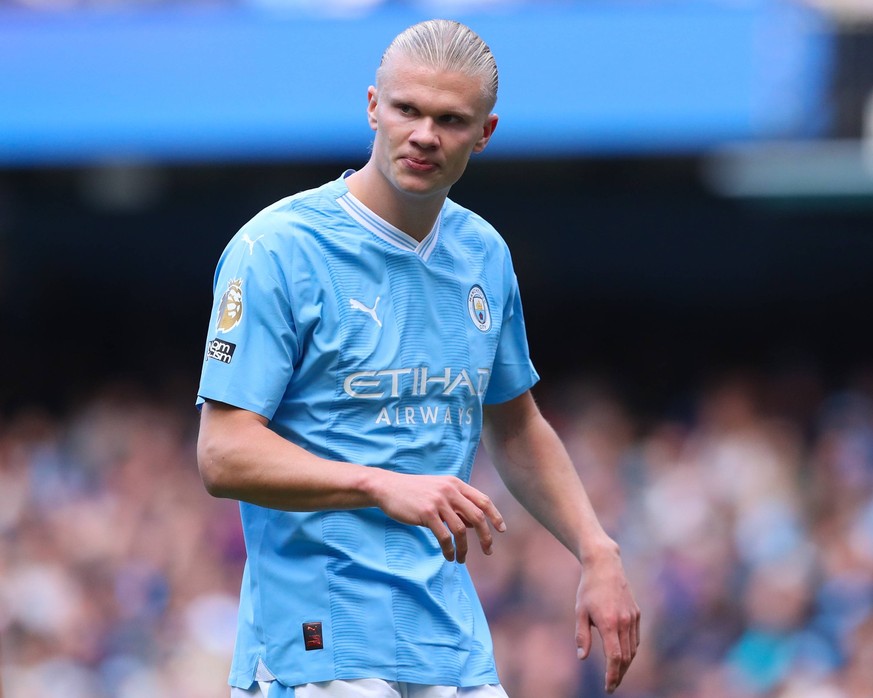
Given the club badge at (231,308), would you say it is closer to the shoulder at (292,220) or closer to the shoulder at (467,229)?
the shoulder at (292,220)

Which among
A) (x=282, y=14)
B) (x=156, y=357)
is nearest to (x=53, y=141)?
(x=282, y=14)

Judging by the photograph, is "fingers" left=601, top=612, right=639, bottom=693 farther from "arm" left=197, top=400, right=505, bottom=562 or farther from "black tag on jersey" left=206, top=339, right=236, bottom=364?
"black tag on jersey" left=206, top=339, right=236, bottom=364

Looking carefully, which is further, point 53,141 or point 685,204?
point 685,204

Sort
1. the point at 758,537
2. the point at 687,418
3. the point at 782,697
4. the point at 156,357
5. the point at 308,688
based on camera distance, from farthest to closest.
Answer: the point at 156,357 → the point at 687,418 → the point at 758,537 → the point at 782,697 → the point at 308,688

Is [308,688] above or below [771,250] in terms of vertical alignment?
below

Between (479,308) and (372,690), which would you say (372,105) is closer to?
(479,308)

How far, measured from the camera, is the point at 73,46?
11664 millimetres

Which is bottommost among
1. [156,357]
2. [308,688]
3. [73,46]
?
[308,688]

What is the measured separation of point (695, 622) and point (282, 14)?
19.4 ft

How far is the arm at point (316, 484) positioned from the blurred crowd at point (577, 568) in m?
4.80

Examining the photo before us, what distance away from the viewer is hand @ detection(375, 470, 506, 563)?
2.75 meters

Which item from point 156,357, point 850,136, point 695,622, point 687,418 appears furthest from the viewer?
→ point 156,357

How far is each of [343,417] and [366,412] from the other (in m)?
0.05

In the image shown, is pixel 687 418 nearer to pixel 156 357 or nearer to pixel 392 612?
pixel 156 357
